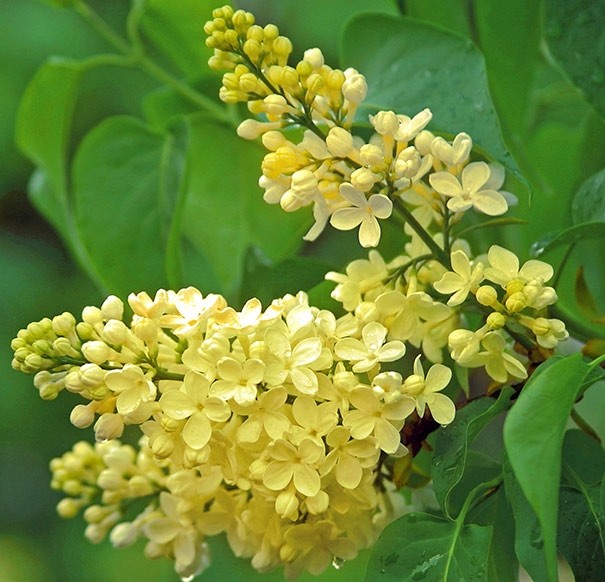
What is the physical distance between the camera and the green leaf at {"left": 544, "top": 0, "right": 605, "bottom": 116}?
16.8 inches

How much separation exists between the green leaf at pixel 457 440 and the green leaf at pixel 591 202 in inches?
3.7

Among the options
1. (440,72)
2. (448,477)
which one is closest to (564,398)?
(448,477)

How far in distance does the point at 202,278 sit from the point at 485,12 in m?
0.39

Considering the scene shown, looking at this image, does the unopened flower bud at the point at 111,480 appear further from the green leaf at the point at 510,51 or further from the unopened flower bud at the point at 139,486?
the green leaf at the point at 510,51

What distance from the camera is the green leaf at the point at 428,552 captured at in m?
0.36

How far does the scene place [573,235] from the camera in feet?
1.34

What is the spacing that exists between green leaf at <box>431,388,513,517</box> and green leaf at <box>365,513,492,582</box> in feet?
0.04

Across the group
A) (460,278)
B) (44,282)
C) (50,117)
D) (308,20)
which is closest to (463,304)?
(460,278)

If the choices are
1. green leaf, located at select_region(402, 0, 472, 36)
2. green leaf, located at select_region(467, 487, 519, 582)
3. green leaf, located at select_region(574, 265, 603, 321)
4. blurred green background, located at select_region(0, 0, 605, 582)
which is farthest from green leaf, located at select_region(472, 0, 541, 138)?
blurred green background, located at select_region(0, 0, 605, 582)

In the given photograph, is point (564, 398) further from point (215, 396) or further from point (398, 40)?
point (398, 40)

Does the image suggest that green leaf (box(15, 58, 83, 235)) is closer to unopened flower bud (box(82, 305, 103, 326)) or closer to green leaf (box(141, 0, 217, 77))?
green leaf (box(141, 0, 217, 77))

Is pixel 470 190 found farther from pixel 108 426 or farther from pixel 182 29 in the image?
pixel 182 29

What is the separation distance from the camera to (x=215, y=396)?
34cm

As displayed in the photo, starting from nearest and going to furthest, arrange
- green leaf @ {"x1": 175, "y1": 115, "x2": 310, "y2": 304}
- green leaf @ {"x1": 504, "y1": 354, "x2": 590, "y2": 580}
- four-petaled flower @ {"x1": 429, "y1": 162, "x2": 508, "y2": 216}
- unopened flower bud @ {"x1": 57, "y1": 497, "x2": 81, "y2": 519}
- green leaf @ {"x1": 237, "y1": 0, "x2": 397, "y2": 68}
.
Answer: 1. green leaf @ {"x1": 504, "y1": 354, "x2": 590, "y2": 580}
2. four-petaled flower @ {"x1": 429, "y1": 162, "x2": 508, "y2": 216}
3. unopened flower bud @ {"x1": 57, "y1": 497, "x2": 81, "y2": 519}
4. green leaf @ {"x1": 175, "y1": 115, "x2": 310, "y2": 304}
5. green leaf @ {"x1": 237, "y1": 0, "x2": 397, "y2": 68}
